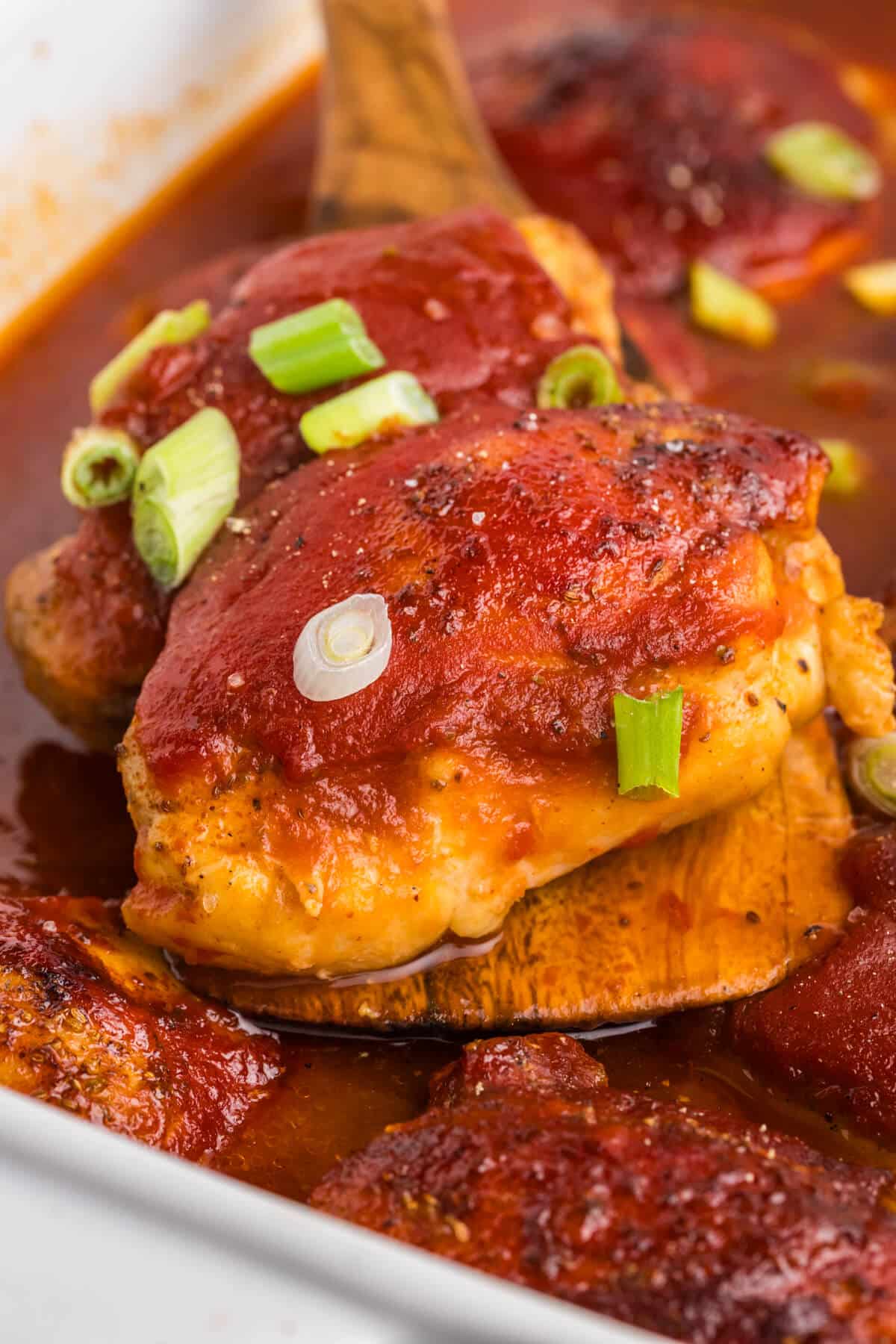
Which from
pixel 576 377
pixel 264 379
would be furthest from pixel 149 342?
pixel 576 377

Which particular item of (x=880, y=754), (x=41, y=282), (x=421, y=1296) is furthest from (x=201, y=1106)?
(x=41, y=282)

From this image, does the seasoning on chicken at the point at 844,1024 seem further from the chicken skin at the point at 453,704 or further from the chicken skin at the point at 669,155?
the chicken skin at the point at 669,155

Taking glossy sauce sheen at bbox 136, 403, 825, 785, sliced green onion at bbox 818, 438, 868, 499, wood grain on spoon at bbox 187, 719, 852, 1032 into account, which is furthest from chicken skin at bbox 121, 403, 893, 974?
sliced green onion at bbox 818, 438, 868, 499

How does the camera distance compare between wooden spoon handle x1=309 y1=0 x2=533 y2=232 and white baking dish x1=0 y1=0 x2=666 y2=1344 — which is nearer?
white baking dish x1=0 y1=0 x2=666 y2=1344

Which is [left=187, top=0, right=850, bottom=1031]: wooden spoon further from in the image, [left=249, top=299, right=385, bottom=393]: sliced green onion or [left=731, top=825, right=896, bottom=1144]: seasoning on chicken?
[left=249, top=299, right=385, bottom=393]: sliced green onion

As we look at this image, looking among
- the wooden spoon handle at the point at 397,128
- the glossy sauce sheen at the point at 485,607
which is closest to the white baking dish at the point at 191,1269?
the glossy sauce sheen at the point at 485,607

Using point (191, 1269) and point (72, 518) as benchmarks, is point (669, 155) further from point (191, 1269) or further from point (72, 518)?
point (191, 1269)
